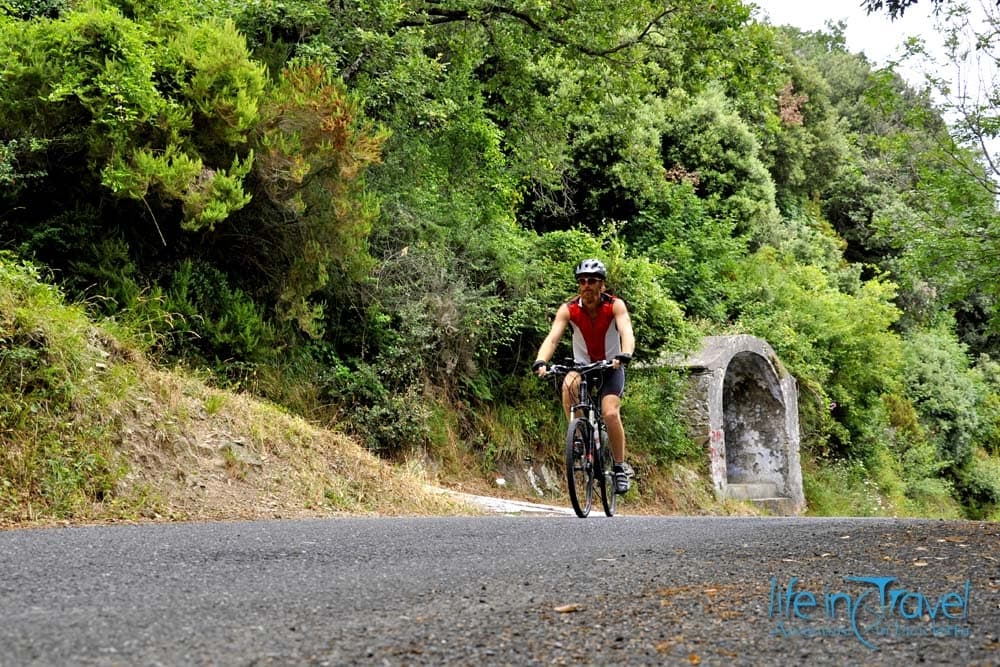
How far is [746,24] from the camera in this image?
16594 mm

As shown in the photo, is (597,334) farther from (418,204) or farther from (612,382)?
(418,204)

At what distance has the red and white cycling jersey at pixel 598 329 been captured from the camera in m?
9.34

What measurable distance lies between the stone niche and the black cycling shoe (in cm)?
966

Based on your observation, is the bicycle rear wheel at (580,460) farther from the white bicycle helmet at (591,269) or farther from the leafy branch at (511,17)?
the leafy branch at (511,17)

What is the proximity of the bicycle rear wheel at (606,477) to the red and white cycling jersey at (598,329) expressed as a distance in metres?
0.99

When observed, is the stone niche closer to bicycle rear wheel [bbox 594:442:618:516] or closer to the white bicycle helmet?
bicycle rear wheel [bbox 594:442:618:516]

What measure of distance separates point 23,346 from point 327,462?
3475mm

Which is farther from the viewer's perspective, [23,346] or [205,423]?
[205,423]

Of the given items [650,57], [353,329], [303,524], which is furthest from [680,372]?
[303,524]

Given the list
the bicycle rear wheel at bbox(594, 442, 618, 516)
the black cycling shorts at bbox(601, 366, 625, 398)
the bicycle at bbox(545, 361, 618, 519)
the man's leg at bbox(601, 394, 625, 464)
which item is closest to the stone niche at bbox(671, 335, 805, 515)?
the bicycle rear wheel at bbox(594, 442, 618, 516)

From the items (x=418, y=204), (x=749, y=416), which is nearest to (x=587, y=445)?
(x=418, y=204)

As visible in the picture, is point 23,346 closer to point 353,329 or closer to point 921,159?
point 353,329

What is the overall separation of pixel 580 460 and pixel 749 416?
13517 millimetres

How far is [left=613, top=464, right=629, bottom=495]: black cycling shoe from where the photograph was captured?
31.8 feet
